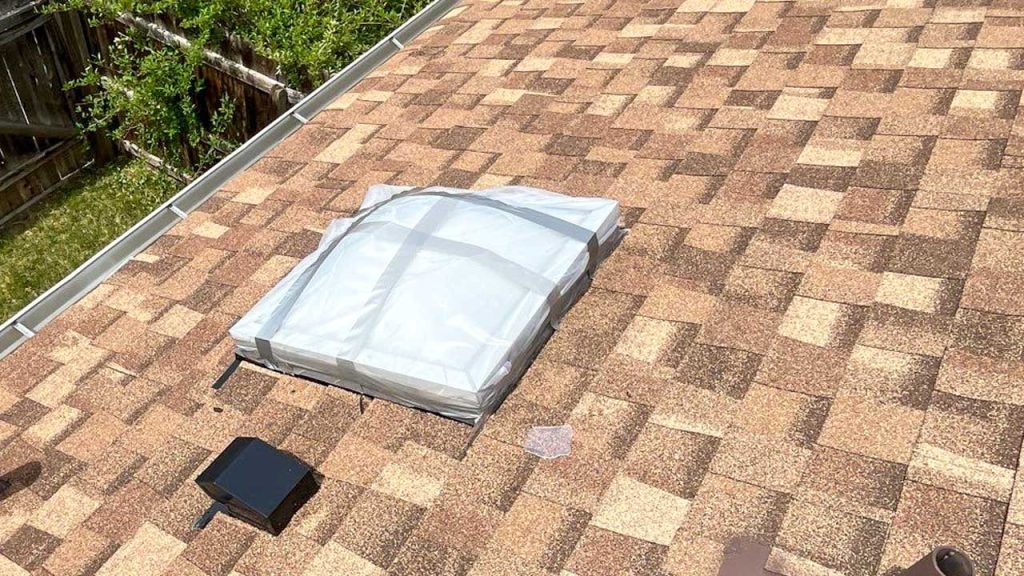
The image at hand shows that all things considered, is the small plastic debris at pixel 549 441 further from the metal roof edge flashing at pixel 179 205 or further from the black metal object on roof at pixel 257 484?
the metal roof edge flashing at pixel 179 205

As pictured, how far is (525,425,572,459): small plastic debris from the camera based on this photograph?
343 cm

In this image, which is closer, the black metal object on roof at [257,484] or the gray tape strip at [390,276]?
the black metal object on roof at [257,484]

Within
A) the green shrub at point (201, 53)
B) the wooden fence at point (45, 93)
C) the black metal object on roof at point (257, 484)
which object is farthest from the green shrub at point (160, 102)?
the black metal object on roof at point (257, 484)

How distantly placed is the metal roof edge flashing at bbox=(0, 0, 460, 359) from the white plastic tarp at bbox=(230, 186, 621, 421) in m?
1.85

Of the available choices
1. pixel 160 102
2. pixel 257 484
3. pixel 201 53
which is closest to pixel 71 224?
pixel 160 102

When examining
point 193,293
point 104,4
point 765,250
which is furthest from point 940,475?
point 104,4

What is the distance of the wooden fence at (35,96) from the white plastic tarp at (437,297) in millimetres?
10019

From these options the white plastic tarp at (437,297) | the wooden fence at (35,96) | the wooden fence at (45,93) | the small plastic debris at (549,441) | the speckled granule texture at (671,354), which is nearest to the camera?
the speckled granule texture at (671,354)

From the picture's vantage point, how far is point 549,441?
11.5 feet

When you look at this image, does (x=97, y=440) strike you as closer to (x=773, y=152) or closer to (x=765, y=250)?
(x=765, y=250)

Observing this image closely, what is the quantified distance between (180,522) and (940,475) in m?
3.27

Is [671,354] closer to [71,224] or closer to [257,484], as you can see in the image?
[257,484]

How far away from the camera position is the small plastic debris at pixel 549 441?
3.43 metres

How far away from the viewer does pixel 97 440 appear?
4266 mm
